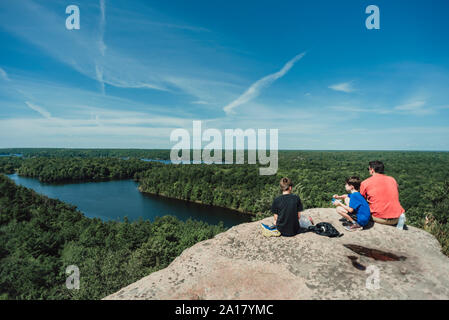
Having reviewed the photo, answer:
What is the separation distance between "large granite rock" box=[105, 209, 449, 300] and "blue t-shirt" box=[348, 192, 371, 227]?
276mm

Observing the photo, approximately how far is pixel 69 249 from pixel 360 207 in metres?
25.2

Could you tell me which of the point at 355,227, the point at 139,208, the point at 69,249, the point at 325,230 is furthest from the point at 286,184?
the point at 139,208

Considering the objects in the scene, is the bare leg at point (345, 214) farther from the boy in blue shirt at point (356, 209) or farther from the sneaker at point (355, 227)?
the sneaker at point (355, 227)

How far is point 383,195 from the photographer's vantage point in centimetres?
505

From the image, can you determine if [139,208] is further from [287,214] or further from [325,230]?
[325,230]

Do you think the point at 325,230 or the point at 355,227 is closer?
the point at 325,230

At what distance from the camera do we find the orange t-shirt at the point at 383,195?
502 cm

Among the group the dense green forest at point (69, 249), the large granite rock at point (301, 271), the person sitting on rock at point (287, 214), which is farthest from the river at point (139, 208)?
the large granite rock at point (301, 271)

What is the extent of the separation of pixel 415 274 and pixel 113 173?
106 m

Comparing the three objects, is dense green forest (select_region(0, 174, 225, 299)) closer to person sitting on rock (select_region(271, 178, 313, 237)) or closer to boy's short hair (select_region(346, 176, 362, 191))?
person sitting on rock (select_region(271, 178, 313, 237))

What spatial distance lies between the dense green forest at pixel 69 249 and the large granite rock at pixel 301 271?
40.7 feet

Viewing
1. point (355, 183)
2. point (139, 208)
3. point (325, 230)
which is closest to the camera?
point (325, 230)

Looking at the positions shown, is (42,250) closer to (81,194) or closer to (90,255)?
(90,255)
